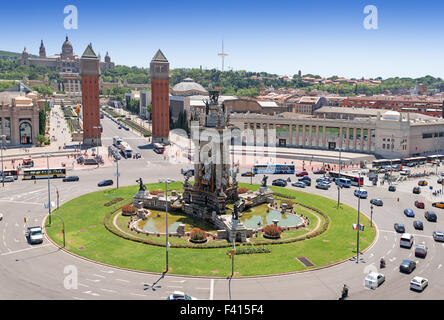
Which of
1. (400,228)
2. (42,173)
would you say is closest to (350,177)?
(400,228)

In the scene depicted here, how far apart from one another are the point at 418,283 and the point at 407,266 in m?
4.78

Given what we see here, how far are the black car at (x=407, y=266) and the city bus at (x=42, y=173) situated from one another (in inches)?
3175

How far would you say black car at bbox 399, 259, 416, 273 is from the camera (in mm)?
50031

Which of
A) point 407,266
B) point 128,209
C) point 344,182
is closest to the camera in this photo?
point 407,266

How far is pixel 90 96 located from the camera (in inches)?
6033

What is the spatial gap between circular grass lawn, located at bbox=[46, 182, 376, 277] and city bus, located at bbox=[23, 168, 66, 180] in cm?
3154

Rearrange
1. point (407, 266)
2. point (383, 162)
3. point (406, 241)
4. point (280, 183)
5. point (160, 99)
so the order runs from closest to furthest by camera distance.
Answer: point (407, 266) → point (406, 241) → point (280, 183) → point (383, 162) → point (160, 99)

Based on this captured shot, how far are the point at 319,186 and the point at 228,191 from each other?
29293 mm

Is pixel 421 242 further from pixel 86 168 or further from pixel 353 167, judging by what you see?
pixel 86 168

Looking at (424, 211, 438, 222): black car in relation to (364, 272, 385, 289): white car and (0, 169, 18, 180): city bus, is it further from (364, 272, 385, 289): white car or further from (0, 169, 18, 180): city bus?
(0, 169, 18, 180): city bus

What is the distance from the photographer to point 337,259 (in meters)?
54.0

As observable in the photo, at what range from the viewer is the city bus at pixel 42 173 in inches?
3962

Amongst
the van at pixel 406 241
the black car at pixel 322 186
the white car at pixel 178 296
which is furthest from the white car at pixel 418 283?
the black car at pixel 322 186

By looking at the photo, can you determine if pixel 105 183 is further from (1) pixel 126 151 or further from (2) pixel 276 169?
(2) pixel 276 169
